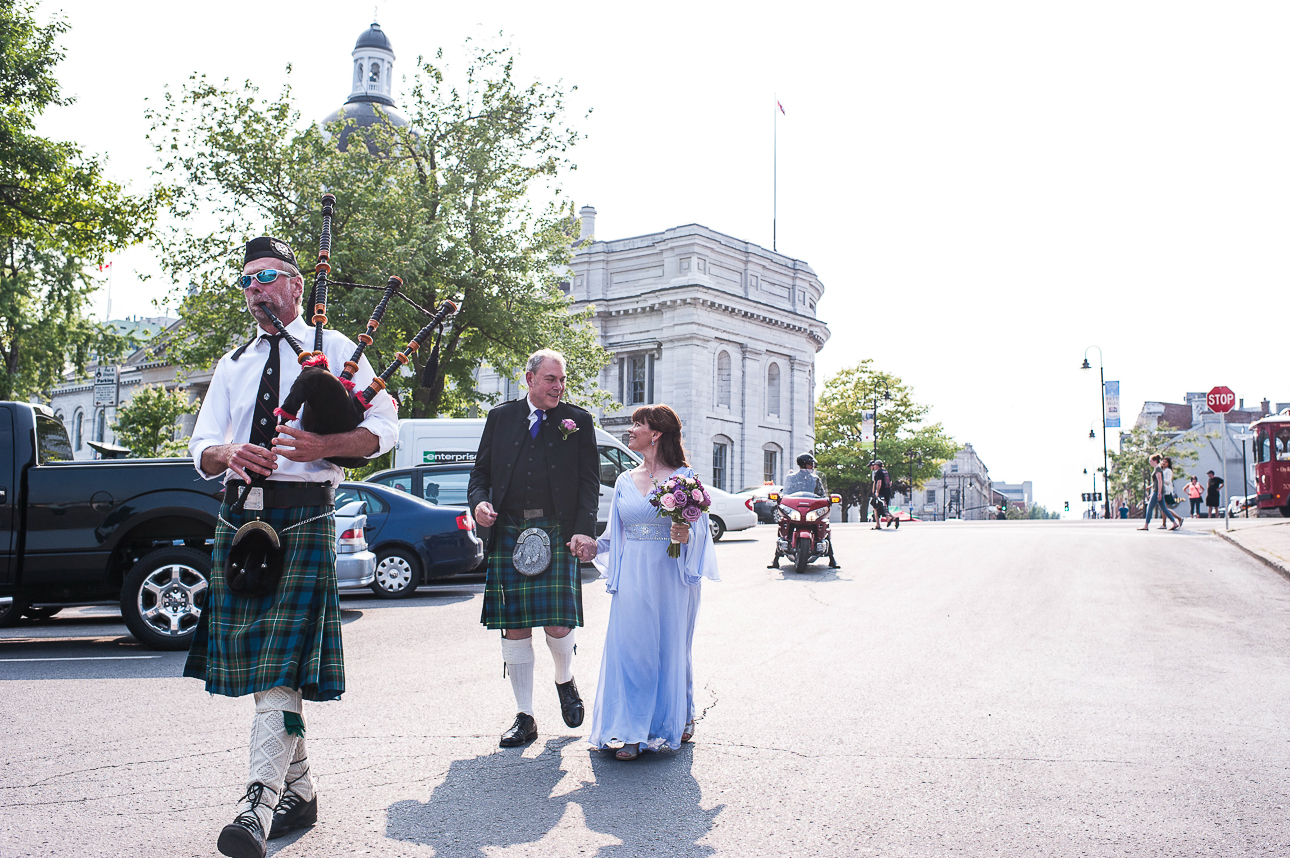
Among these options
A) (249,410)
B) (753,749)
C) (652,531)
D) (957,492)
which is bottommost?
(753,749)

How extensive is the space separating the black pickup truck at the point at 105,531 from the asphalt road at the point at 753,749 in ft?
1.55

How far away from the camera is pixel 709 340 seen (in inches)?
2200

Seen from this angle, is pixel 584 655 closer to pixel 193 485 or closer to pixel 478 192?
pixel 193 485

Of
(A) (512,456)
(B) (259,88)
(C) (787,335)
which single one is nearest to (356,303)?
(B) (259,88)

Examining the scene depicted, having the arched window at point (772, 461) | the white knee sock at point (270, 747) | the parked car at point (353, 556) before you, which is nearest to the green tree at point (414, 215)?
the parked car at point (353, 556)

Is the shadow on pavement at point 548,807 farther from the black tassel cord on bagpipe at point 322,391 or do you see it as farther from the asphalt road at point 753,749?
the black tassel cord on bagpipe at point 322,391

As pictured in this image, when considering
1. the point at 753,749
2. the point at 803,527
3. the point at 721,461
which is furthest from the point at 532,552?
the point at 721,461

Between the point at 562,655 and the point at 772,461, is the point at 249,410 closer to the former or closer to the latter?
the point at 562,655

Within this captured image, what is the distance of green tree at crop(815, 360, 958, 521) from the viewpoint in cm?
6988

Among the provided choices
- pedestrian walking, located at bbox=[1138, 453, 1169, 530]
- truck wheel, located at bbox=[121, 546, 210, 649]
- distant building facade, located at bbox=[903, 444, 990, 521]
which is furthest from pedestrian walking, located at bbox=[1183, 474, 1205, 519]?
distant building facade, located at bbox=[903, 444, 990, 521]

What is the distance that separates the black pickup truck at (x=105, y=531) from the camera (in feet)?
27.4

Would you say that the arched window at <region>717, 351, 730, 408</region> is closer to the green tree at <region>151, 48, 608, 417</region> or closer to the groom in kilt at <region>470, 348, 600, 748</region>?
the green tree at <region>151, 48, 608, 417</region>

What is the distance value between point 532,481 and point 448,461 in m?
12.7

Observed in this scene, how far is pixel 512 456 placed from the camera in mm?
5250
